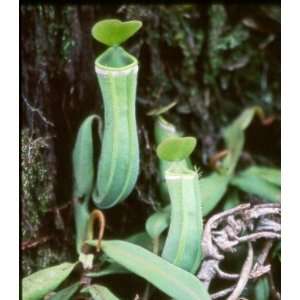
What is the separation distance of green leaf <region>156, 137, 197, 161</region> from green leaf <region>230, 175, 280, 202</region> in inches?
5.6

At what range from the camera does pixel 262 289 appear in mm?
726

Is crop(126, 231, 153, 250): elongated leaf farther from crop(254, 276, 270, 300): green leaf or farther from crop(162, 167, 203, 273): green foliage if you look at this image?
crop(254, 276, 270, 300): green leaf

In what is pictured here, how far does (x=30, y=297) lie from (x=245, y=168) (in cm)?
39

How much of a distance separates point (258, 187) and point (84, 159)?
0.26m

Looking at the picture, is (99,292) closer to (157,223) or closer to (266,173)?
(157,223)

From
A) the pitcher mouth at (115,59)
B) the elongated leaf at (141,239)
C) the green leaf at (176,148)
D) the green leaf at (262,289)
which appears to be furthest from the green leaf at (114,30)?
the green leaf at (262,289)

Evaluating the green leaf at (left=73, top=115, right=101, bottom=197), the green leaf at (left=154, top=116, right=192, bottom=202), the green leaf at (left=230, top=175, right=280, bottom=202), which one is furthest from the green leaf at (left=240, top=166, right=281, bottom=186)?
the green leaf at (left=73, top=115, right=101, bottom=197)

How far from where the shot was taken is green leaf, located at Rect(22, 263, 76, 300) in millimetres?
682

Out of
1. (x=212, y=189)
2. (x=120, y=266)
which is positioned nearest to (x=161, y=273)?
(x=120, y=266)

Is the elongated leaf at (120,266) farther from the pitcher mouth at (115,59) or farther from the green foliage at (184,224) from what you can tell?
the pitcher mouth at (115,59)

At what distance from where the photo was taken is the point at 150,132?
796 millimetres

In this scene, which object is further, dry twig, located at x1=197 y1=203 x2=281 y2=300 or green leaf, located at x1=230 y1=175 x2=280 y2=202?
green leaf, located at x1=230 y1=175 x2=280 y2=202
